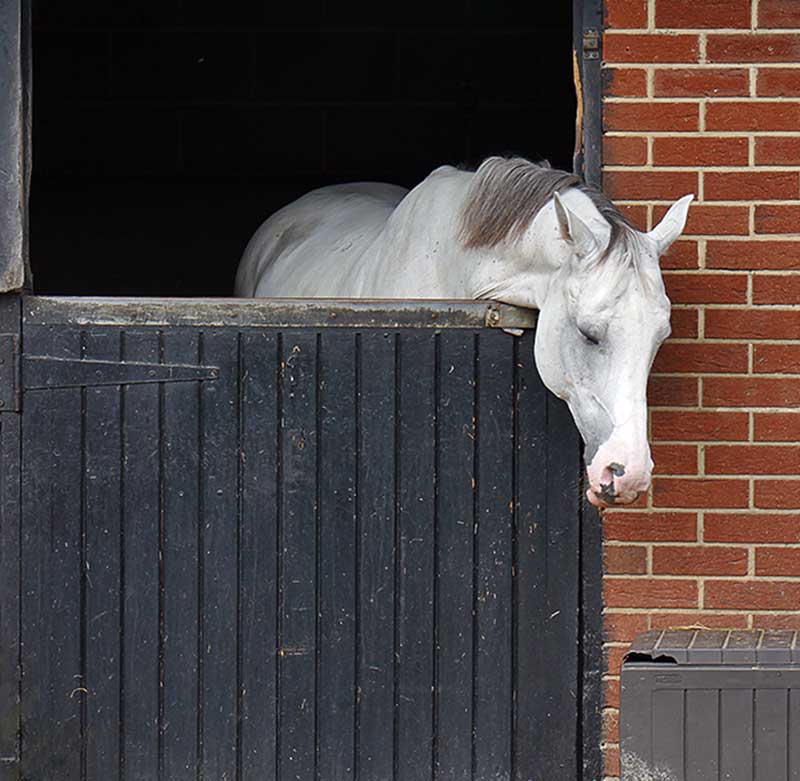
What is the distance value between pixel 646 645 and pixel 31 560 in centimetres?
160

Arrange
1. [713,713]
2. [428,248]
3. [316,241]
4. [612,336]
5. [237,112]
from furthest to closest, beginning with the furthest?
[237,112] → [316,241] → [428,248] → [713,713] → [612,336]

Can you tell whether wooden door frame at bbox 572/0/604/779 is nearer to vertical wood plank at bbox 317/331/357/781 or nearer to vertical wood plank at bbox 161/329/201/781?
vertical wood plank at bbox 317/331/357/781

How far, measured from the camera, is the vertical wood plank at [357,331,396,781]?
4262 mm

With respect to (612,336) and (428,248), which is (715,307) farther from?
(428,248)

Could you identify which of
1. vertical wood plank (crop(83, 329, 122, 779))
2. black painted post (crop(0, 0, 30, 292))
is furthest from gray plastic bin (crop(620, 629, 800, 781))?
black painted post (crop(0, 0, 30, 292))

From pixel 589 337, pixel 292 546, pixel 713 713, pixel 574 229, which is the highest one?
pixel 574 229

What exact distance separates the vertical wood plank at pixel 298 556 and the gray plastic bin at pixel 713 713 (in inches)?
32.6

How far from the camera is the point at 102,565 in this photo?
429 centimetres

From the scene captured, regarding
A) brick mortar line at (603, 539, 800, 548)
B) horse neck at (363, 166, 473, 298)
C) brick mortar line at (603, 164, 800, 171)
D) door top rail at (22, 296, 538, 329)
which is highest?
brick mortar line at (603, 164, 800, 171)

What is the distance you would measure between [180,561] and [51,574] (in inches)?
13.2

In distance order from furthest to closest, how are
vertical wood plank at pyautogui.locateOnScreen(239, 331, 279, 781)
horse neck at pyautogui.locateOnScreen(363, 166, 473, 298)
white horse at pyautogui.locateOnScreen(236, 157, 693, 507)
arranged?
horse neck at pyautogui.locateOnScreen(363, 166, 473, 298), vertical wood plank at pyautogui.locateOnScreen(239, 331, 279, 781), white horse at pyautogui.locateOnScreen(236, 157, 693, 507)

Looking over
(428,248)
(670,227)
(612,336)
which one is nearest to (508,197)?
(428,248)

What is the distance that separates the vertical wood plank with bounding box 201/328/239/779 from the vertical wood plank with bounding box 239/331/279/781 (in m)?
0.02

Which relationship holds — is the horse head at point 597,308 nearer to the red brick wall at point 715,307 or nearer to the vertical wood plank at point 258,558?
the red brick wall at point 715,307
